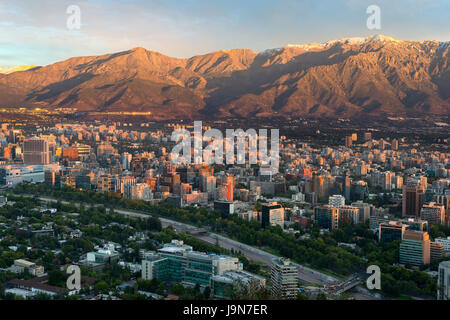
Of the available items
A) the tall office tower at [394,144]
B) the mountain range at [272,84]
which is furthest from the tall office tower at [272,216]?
the mountain range at [272,84]

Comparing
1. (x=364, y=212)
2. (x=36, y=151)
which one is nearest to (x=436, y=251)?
(x=364, y=212)

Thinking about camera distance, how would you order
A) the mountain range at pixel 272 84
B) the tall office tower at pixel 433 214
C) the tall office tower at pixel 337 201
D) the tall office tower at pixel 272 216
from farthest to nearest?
the mountain range at pixel 272 84 → the tall office tower at pixel 337 201 → the tall office tower at pixel 272 216 → the tall office tower at pixel 433 214

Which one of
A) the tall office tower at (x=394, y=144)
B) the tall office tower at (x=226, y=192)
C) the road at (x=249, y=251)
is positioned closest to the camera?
the road at (x=249, y=251)

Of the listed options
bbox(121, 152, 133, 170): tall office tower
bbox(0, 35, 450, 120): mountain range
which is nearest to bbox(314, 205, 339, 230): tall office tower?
bbox(121, 152, 133, 170): tall office tower

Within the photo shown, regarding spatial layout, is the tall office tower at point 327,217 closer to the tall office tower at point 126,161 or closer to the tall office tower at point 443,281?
the tall office tower at point 443,281

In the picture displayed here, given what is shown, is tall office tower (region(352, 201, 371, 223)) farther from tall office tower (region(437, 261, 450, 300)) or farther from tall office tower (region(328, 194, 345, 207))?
tall office tower (region(437, 261, 450, 300))
